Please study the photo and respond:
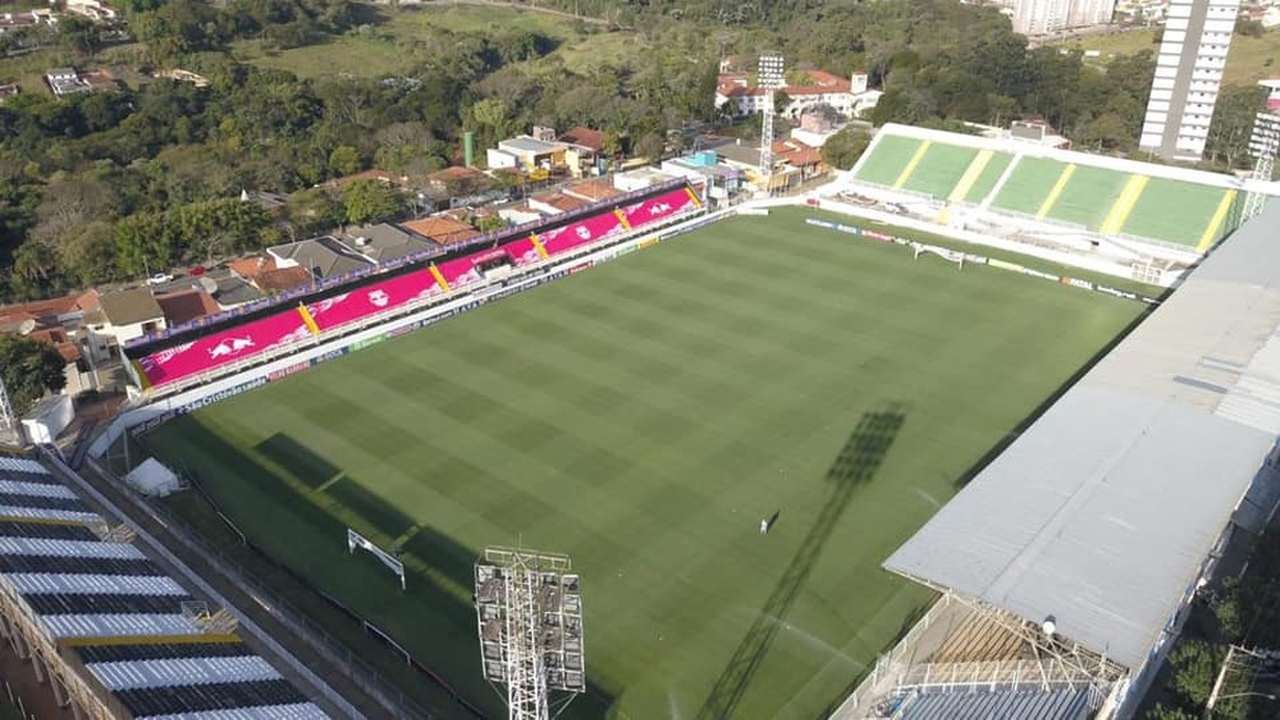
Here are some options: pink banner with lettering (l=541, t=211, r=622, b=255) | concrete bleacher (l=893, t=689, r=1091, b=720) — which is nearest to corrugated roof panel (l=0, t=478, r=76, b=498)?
concrete bleacher (l=893, t=689, r=1091, b=720)

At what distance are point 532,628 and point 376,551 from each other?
10.6m

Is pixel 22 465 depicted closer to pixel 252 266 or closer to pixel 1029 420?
pixel 252 266

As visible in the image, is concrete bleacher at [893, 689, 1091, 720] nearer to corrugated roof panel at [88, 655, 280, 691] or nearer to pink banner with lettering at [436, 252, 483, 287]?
corrugated roof panel at [88, 655, 280, 691]

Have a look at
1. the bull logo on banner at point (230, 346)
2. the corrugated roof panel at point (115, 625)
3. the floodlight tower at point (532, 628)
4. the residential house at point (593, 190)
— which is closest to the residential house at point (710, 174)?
the residential house at point (593, 190)

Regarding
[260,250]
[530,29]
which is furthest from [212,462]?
[530,29]

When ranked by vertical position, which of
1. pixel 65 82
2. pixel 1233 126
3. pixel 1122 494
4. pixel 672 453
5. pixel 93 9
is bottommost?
pixel 672 453

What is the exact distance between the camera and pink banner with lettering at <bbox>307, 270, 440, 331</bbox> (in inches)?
1395

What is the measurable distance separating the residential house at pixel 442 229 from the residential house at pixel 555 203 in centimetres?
435

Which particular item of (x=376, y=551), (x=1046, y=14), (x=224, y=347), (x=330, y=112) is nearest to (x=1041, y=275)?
(x=376, y=551)

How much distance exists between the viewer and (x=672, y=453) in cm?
2734

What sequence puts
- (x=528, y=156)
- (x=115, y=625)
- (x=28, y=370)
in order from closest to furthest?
1. (x=115, y=625)
2. (x=28, y=370)
3. (x=528, y=156)

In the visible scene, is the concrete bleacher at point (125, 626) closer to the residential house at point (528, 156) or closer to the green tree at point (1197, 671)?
the green tree at point (1197, 671)

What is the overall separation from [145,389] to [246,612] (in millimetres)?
12526

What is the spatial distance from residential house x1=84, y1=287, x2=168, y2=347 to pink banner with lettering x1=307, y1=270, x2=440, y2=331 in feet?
23.8
